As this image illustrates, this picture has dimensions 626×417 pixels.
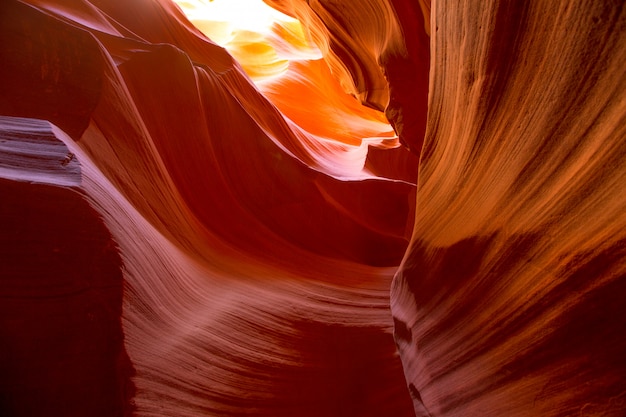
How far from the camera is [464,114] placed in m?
1.88

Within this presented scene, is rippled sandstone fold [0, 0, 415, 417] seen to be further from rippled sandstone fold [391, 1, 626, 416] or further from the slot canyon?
rippled sandstone fold [391, 1, 626, 416]

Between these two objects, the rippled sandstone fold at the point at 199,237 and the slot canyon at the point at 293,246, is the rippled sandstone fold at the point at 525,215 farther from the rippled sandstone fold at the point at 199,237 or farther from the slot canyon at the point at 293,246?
the rippled sandstone fold at the point at 199,237

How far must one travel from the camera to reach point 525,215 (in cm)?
154

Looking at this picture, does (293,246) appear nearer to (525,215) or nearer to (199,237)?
(199,237)

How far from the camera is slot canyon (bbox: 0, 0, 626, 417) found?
129 centimetres

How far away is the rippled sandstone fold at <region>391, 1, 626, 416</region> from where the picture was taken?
119 cm

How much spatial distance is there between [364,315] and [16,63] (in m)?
2.98

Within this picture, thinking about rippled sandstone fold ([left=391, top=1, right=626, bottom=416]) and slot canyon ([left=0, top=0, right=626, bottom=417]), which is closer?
rippled sandstone fold ([left=391, top=1, right=626, bottom=416])

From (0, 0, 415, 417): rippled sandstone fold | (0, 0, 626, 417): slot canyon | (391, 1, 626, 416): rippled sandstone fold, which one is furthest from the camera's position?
(0, 0, 415, 417): rippled sandstone fold

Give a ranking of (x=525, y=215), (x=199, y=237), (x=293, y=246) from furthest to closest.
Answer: (x=293, y=246) < (x=199, y=237) < (x=525, y=215)

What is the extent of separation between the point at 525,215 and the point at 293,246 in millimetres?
2749

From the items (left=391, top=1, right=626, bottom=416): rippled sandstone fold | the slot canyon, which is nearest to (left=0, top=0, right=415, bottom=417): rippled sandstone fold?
the slot canyon

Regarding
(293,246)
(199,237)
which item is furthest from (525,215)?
(293,246)

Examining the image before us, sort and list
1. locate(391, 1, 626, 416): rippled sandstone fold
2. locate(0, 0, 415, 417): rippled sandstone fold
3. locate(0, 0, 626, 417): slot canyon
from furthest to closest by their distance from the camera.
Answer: locate(0, 0, 415, 417): rippled sandstone fold, locate(0, 0, 626, 417): slot canyon, locate(391, 1, 626, 416): rippled sandstone fold
